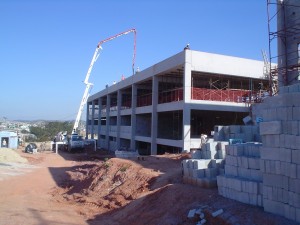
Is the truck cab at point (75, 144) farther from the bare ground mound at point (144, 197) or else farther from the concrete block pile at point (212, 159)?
the concrete block pile at point (212, 159)

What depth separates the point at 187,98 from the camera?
20.1 metres

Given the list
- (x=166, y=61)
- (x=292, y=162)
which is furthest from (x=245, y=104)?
(x=292, y=162)

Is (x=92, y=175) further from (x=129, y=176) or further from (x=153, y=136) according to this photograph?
(x=153, y=136)

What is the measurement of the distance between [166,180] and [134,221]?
322 cm

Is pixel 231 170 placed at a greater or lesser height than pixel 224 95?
lesser

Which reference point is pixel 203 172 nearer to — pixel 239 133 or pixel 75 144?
pixel 239 133

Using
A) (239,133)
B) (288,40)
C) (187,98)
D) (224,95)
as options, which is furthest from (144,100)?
(239,133)

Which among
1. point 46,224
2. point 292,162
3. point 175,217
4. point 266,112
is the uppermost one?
point 266,112

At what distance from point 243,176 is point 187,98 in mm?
11485

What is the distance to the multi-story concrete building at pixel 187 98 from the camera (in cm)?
2044

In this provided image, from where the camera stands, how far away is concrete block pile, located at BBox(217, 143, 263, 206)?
808 centimetres

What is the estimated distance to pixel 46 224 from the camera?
11.6 meters

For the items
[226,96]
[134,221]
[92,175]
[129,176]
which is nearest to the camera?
[134,221]

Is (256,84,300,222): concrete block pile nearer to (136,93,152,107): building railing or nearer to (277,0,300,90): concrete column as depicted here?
(277,0,300,90): concrete column
